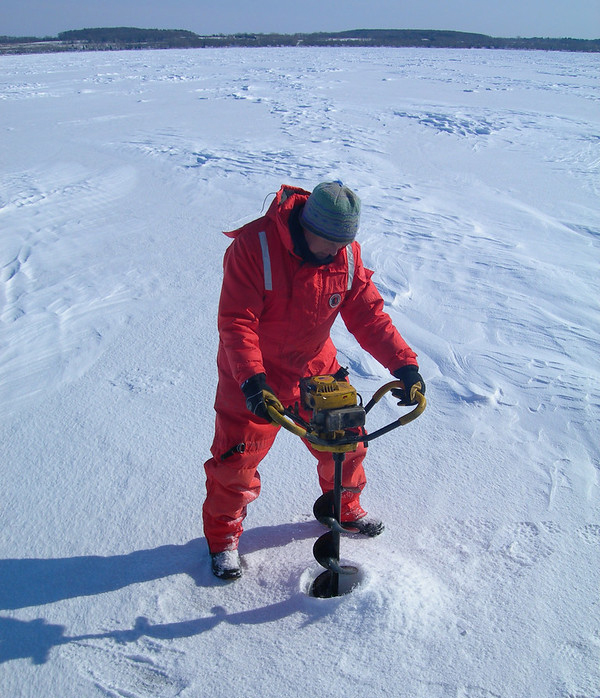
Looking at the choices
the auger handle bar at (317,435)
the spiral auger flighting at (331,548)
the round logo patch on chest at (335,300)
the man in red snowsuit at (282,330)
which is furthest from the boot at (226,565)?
the round logo patch on chest at (335,300)

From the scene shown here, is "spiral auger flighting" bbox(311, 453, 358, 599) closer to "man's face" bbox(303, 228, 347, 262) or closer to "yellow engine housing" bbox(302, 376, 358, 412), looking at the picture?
"yellow engine housing" bbox(302, 376, 358, 412)

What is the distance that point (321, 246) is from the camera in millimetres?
1748

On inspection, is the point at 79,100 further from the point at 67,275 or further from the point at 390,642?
the point at 390,642

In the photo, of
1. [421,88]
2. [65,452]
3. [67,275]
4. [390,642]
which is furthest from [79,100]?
[390,642]

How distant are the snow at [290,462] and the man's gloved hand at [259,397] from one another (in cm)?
66

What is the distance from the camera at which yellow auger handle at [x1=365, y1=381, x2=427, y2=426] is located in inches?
62.9

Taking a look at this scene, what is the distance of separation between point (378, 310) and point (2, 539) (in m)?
1.54

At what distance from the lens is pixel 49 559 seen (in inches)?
76.2

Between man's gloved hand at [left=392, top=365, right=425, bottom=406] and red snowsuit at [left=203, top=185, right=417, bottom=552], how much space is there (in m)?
0.03

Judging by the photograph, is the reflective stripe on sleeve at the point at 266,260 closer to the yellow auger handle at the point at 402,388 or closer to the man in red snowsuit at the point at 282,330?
the man in red snowsuit at the point at 282,330

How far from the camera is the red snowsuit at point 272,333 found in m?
1.75

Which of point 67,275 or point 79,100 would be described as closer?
point 67,275

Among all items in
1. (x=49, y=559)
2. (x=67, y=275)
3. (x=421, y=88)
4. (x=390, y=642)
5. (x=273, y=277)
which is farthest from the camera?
(x=421, y=88)

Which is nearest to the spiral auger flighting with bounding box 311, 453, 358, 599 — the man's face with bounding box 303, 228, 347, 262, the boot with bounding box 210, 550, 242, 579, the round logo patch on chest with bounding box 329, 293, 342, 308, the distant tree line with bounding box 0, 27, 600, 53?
the boot with bounding box 210, 550, 242, 579
